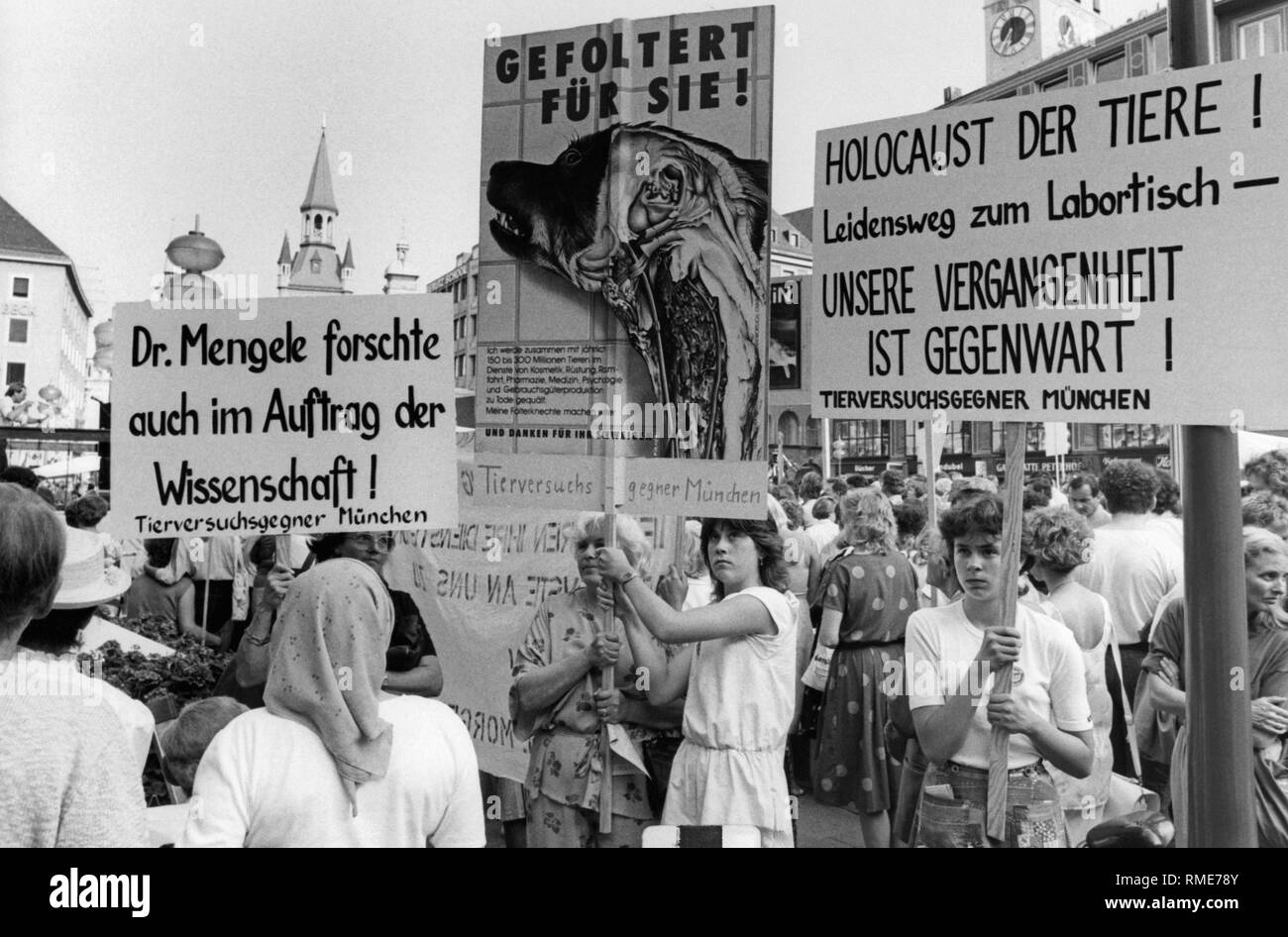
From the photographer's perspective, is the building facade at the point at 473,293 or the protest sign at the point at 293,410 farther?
the building facade at the point at 473,293

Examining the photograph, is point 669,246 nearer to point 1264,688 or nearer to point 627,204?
point 627,204

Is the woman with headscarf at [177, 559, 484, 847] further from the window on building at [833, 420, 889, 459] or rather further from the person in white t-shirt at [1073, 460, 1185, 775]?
the window on building at [833, 420, 889, 459]

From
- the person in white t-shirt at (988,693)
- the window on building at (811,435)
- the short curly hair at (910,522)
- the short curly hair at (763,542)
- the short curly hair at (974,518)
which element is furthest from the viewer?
the window on building at (811,435)

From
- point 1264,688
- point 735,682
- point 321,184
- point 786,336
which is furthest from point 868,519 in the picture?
point 321,184

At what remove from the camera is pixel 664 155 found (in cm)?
340

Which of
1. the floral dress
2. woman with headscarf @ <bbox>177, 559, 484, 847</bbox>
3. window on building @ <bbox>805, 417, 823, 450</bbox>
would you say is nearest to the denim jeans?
woman with headscarf @ <bbox>177, 559, 484, 847</bbox>

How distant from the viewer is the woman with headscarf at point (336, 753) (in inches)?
77.3

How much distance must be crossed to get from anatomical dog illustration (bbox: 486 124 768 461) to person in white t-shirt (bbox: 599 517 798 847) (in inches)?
13.8

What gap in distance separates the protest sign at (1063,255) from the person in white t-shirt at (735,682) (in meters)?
0.58

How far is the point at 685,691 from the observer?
328 centimetres

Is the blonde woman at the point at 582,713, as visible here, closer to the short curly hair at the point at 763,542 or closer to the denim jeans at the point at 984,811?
the short curly hair at the point at 763,542

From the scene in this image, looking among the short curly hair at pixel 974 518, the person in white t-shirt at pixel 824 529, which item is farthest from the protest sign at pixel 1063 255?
the person in white t-shirt at pixel 824 529
